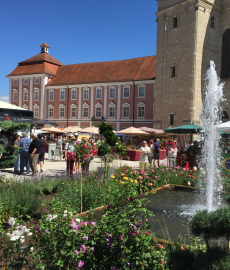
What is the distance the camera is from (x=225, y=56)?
1249 inches

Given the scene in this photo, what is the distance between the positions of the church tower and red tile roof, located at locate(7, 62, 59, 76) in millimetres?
23744

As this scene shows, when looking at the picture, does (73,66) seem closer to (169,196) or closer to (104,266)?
(169,196)

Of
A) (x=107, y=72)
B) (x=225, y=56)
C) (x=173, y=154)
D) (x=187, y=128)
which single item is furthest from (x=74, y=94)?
(x=173, y=154)

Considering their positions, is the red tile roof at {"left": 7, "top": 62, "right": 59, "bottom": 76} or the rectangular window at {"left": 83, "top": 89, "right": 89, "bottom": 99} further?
the red tile roof at {"left": 7, "top": 62, "right": 59, "bottom": 76}

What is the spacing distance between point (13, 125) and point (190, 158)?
8.36 meters

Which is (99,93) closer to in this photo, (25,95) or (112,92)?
(112,92)

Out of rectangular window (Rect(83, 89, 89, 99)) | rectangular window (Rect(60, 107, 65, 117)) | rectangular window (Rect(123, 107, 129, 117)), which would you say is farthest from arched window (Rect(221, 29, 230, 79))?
rectangular window (Rect(60, 107, 65, 117))

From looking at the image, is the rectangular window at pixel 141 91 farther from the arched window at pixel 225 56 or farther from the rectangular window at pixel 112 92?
the arched window at pixel 225 56

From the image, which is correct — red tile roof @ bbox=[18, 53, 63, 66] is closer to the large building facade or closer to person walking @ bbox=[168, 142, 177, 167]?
the large building facade

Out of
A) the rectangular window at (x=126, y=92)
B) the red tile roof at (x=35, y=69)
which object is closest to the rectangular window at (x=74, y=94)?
the red tile roof at (x=35, y=69)

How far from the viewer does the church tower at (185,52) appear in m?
30.9

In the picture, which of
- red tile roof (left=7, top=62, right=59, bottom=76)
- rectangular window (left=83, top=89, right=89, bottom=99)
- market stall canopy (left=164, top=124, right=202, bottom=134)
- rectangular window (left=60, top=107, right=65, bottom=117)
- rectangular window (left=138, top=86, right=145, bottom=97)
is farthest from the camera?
red tile roof (left=7, top=62, right=59, bottom=76)

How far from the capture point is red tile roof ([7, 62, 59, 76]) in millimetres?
49656

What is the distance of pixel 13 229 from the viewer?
289 centimetres
